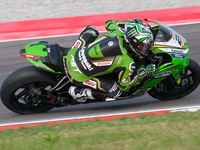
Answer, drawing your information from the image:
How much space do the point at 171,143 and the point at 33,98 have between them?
249 cm

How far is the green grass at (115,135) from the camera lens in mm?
3658

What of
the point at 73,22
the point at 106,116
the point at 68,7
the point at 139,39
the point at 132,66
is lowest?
the point at 106,116

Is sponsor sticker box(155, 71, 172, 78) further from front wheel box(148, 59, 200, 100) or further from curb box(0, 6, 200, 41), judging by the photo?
curb box(0, 6, 200, 41)

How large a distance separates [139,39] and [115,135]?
142 cm

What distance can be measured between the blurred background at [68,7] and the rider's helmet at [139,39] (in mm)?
6787

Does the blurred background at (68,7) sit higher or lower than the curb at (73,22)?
higher

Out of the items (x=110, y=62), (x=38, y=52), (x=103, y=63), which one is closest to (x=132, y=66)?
(x=110, y=62)

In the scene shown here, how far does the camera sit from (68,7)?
37.5 ft

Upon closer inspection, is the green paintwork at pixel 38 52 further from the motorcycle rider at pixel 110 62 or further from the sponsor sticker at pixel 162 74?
the sponsor sticker at pixel 162 74

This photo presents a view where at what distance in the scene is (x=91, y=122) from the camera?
457 cm

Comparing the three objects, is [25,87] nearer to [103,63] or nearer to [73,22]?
[103,63]

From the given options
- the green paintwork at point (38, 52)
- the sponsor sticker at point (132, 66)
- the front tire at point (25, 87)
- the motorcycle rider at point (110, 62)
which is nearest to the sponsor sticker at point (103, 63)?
the motorcycle rider at point (110, 62)

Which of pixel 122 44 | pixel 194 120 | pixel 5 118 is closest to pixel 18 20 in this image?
pixel 5 118

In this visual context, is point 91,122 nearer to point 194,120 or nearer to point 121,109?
point 121,109
